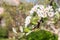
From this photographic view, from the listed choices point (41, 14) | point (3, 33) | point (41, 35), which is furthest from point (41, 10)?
point (3, 33)

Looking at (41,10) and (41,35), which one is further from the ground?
(41,10)

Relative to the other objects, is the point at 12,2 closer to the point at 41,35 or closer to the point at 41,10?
the point at 41,10

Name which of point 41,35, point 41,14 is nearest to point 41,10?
point 41,14

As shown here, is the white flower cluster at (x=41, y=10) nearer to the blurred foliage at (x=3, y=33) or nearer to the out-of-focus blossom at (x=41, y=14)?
the out-of-focus blossom at (x=41, y=14)

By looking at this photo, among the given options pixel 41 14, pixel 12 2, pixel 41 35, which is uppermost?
pixel 12 2

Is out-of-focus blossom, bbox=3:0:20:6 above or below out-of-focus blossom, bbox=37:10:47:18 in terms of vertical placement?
above

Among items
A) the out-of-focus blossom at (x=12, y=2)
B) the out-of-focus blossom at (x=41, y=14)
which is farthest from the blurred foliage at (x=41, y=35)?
the out-of-focus blossom at (x=12, y=2)

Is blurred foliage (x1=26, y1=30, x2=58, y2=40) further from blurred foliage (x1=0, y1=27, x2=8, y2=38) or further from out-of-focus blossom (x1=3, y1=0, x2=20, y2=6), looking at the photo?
out-of-focus blossom (x1=3, y1=0, x2=20, y2=6)

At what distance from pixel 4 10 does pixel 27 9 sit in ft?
0.72

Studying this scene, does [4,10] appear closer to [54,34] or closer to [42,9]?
[42,9]

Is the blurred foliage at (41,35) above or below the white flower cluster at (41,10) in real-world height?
below

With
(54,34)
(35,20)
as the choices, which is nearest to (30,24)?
(35,20)

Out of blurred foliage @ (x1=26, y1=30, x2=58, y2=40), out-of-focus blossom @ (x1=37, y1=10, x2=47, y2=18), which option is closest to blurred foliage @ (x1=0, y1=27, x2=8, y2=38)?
blurred foliage @ (x1=26, y1=30, x2=58, y2=40)

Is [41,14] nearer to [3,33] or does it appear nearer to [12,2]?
[12,2]
